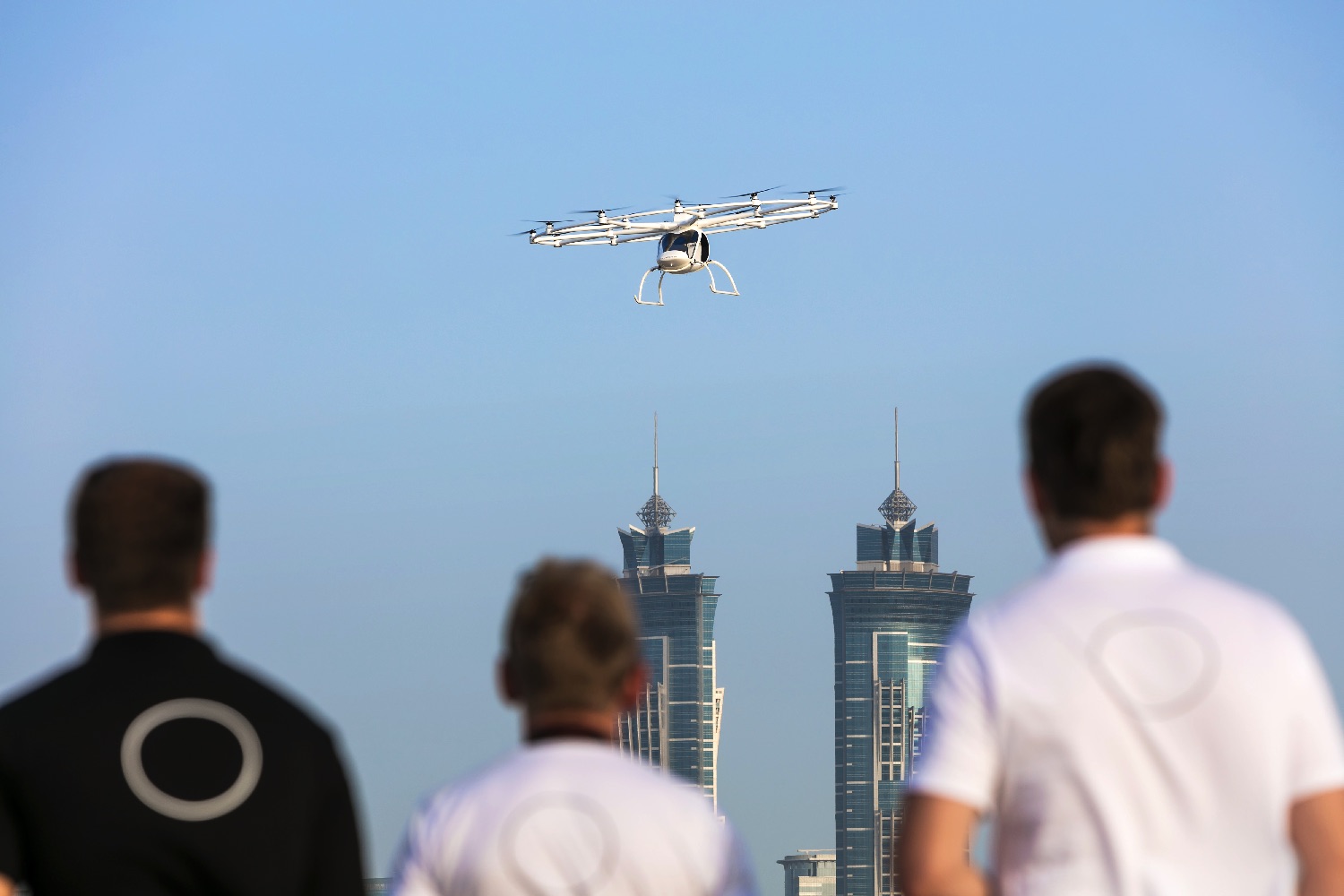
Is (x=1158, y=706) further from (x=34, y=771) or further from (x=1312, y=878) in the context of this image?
(x=34, y=771)

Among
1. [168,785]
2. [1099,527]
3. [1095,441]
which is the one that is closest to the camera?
A: [168,785]

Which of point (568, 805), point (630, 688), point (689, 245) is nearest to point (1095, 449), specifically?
point (630, 688)

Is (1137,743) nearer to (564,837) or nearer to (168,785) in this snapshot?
(564,837)

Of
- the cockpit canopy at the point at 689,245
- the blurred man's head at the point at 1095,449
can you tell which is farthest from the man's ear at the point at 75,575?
the cockpit canopy at the point at 689,245

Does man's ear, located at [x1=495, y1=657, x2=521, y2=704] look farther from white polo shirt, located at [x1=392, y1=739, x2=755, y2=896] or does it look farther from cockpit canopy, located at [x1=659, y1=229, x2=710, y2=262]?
cockpit canopy, located at [x1=659, y1=229, x2=710, y2=262]

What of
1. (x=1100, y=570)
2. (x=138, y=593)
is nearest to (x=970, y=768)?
(x=1100, y=570)

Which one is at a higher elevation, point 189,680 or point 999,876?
point 189,680

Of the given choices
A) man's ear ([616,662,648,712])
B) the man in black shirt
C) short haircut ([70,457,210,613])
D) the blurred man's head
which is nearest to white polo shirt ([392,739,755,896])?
man's ear ([616,662,648,712])
